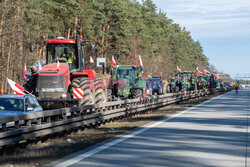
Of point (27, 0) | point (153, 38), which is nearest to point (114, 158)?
point (27, 0)

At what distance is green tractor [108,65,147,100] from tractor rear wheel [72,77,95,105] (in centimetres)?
802

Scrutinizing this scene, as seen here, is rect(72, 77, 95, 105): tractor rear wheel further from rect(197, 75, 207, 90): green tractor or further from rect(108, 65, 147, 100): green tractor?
rect(197, 75, 207, 90): green tractor

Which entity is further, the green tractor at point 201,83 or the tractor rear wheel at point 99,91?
the green tractor at point 201,83

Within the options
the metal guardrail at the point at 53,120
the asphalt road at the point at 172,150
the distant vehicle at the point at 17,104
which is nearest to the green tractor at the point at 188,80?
the metal guardrail at the point at 53,120

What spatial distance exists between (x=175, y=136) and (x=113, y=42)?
62.6 m

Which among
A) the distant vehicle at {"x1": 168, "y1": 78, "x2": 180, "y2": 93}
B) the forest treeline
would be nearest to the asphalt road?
the forest treeline

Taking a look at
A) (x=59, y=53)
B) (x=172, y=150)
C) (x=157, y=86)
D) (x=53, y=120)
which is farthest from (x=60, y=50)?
(x=157, y=86)

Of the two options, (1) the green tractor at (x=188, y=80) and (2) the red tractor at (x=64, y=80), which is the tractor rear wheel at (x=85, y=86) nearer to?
(2) the red tractor at (x=64, y=80)

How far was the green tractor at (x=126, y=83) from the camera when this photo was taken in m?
27.0

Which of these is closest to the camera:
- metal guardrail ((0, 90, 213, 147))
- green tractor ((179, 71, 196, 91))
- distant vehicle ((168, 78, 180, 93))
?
metal guardrail ((0, 90, 213, 147))

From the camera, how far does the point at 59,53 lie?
18.6 meters

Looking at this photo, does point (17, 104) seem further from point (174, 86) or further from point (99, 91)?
point (174, 86)

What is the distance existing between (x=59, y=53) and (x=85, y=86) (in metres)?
2.02

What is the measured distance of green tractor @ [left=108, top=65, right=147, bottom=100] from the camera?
88.5 feet
